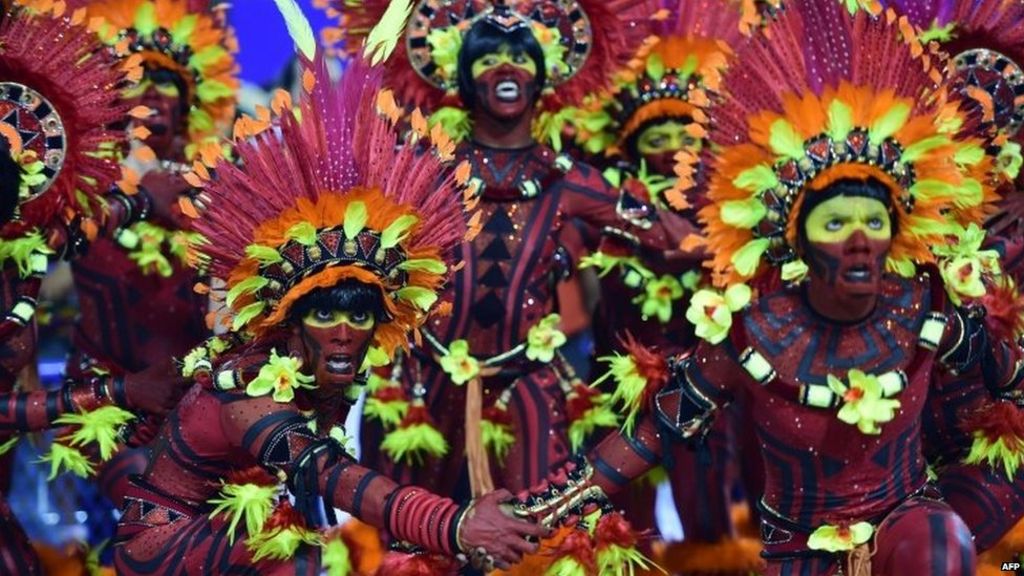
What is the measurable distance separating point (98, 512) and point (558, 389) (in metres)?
1.89

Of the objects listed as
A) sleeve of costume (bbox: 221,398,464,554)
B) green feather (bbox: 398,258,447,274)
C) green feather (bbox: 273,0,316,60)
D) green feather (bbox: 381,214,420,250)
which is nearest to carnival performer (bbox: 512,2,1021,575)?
sleeve of costume (bbox: 221,398,464,554)

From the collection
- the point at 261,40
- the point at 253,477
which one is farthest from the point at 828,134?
the point at 261,40

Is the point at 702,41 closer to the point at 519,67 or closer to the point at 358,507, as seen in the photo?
the point at 519,67

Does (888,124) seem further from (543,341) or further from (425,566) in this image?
(543,341)

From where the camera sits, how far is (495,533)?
16.8ft

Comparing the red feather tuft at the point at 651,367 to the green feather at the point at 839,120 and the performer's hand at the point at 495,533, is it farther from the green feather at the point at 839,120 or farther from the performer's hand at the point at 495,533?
the green feather at the point at 839,120

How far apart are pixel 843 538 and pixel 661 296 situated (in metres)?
1.96

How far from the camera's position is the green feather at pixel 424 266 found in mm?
5488

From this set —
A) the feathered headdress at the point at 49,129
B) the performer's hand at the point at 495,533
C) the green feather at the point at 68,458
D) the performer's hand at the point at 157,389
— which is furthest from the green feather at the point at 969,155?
the green feather at the point at 68,458

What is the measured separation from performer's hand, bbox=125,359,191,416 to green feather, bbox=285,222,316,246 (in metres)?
0.84

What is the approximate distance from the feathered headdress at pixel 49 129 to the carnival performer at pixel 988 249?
239cm

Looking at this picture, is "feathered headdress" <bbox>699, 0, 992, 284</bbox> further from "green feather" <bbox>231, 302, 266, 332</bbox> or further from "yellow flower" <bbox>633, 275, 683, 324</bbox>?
"yellow flower" <bbox>633, 275, 683, 324</bbox>

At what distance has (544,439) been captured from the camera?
672 centimetres

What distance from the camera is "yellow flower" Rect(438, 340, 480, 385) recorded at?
6.63 meters
